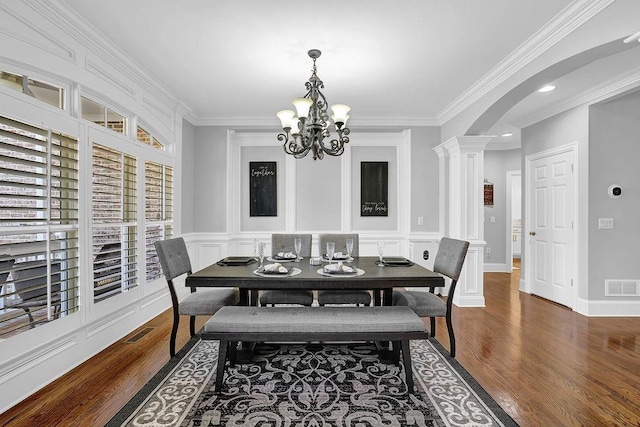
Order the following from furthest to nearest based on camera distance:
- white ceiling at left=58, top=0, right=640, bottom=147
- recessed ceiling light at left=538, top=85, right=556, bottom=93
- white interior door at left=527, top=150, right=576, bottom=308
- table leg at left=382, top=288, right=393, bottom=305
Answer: white interior door at left=527, top=150, right=576, bottom=308 < recessed ceiling light at left=538, top=85, right=556, bottom=93 < table leg at left=382, top=288, right=393, bottom=305 < white ceiling at left=58, top=0, right=640, bottom=147

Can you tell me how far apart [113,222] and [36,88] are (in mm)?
1193

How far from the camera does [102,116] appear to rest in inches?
115

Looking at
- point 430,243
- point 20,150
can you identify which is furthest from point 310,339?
point 430,243

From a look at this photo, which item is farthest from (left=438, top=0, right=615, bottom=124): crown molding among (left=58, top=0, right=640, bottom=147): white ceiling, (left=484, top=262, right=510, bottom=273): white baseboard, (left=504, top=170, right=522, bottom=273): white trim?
(left=484, top=262, right=510, bottom=273): white baseboard

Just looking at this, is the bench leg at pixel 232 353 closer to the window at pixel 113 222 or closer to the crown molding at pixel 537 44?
the window at pixel 113 222

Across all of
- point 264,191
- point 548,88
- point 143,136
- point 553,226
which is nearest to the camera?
point 143,136

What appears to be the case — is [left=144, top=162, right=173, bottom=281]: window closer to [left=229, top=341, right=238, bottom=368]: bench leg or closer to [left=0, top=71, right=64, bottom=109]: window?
[left=0, top=71, right=64, bottom=109]: window

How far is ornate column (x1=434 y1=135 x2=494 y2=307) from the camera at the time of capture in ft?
14.1

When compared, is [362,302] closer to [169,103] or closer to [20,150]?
[20,150]

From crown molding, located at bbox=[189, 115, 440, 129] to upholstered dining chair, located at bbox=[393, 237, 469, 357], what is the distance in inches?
94.4

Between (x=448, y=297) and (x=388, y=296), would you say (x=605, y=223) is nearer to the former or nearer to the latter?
(x=448, y=297)

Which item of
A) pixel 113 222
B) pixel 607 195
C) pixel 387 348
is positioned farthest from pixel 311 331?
pixel 607 195

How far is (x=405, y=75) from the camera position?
3.40 meters

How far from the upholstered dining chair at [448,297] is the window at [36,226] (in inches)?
102
